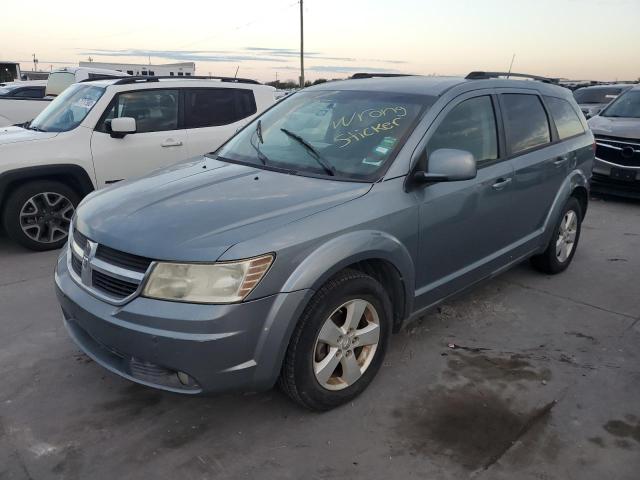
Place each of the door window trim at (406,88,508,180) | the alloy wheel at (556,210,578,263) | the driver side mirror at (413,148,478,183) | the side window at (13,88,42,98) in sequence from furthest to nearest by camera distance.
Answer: the side window at (13,88,42,98) → the alloy wheel at (556,210,578,263) → the door window trim at (406,88,508,180) → the driver side mirror at (413,148,478,183)

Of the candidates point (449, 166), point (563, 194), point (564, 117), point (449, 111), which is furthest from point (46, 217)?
point (564, 117)

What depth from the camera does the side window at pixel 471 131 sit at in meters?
3.34

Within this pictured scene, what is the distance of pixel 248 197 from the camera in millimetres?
2822

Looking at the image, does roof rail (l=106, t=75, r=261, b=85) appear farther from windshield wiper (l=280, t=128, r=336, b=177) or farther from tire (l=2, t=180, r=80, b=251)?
windshield wiper (l=280, t=128, r=336, b=177)

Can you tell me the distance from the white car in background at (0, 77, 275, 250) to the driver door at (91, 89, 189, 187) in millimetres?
10

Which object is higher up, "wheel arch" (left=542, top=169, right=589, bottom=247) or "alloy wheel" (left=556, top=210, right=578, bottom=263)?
"wheel arch" (left=542, top=169, right=589, bottom=247)

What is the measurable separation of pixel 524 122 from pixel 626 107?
6.04 m

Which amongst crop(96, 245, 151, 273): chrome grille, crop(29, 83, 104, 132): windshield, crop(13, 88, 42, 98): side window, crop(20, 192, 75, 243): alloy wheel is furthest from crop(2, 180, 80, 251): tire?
crop(13, 88, 42, 98): side window

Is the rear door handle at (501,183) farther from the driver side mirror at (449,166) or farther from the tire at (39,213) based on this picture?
the tire at (39,213)

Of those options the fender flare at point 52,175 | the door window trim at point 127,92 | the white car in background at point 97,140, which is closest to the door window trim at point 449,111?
the white car in background at point 97,140

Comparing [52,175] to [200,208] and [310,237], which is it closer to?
[200,208]

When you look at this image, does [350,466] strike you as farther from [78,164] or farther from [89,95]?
[89,95]

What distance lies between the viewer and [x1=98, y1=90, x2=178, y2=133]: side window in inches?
235

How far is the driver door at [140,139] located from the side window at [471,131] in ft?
12.1
